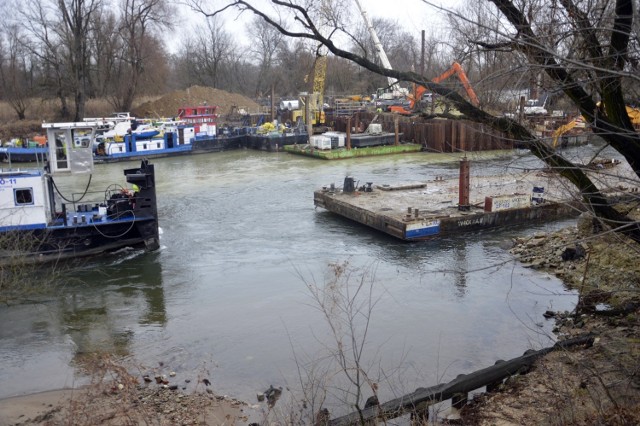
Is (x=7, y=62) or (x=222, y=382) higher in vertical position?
(x=7, y=62)

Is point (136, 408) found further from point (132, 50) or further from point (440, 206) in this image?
point (132, 50)

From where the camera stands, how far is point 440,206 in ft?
71.9

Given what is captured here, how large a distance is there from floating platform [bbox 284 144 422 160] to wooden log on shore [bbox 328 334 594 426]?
30.5 metres

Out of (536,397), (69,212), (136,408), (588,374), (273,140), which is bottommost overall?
(136,408)

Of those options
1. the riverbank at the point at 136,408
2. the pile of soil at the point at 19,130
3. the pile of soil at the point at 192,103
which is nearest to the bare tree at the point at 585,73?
the riverbank at the point at 136,408

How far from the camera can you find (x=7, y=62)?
67625 millimetres

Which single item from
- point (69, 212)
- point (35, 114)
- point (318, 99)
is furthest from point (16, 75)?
point (69, 212)

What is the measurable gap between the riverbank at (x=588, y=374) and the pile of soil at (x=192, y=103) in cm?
5157

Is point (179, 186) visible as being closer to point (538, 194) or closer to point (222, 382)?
point (538, 194)

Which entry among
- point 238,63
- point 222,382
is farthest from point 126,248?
point 238,63

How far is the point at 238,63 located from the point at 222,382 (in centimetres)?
8535

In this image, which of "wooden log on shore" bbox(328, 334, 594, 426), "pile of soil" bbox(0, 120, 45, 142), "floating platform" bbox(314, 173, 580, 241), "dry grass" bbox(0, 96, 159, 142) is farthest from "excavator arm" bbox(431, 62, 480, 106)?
"dry grass" bbox(0, 96, 159, 142)

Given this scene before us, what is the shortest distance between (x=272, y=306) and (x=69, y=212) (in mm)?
9246

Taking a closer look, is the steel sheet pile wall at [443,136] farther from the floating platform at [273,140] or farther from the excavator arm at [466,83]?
the excavator arm at [466,83]
